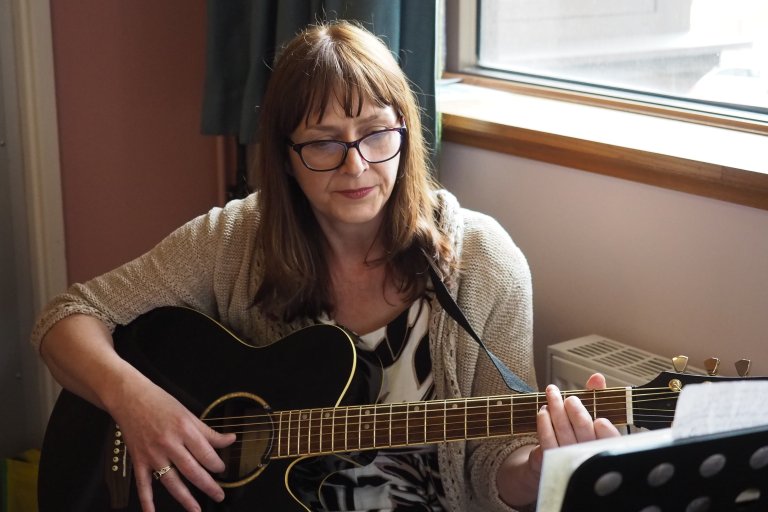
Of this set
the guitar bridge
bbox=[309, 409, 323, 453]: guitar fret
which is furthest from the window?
the guitar bridge

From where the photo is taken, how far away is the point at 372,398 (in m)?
1.33

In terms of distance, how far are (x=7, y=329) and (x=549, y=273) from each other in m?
1.20

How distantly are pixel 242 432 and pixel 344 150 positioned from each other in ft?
1.33

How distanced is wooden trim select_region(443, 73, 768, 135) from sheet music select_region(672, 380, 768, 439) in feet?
2.83

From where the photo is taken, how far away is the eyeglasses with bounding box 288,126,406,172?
1.35m

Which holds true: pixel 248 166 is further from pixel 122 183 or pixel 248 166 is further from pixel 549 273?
pixel 549 273

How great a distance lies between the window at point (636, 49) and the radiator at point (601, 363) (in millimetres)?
442

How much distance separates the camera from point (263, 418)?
1332 mm

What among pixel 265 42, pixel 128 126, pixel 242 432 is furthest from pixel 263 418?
pixel 128 126

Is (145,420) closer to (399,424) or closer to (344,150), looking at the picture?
(399,424)

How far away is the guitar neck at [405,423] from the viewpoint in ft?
3.87

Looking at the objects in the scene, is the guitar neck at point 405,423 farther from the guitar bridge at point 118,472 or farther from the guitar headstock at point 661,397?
the guitar bridge at point 118,472

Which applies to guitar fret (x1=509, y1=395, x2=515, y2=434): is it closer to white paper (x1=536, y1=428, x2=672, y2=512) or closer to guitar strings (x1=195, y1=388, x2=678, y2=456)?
guitar strings (x1=195, y1=388, x2=678, y2=456)

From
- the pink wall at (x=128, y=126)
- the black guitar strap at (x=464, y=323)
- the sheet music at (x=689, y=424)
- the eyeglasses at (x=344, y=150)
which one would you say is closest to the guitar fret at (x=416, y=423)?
the black guitar strap at (x=464, y=323)
